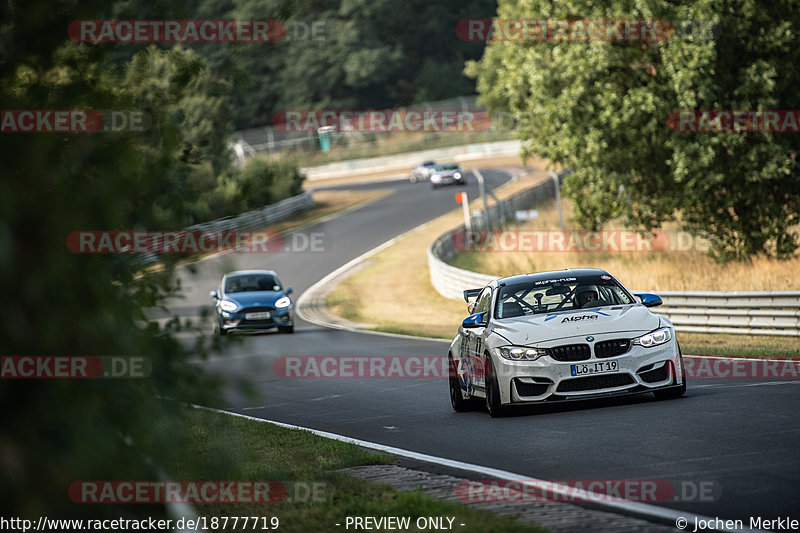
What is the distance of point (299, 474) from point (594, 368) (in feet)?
13.3

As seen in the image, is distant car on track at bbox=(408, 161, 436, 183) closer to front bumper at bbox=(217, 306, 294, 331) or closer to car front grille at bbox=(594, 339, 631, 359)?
front bumper at bbox=(217, 306, 294, 331)

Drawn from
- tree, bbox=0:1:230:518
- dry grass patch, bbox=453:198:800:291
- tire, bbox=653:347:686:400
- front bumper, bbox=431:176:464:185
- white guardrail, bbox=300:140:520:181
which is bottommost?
white guardrail, bbox=300:140:520:181

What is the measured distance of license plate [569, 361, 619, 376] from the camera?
38.7 feet

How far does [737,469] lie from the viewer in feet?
26.2

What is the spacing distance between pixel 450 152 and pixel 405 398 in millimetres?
83400

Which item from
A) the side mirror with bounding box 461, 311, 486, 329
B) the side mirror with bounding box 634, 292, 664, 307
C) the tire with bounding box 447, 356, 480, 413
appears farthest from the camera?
the tire with bounding box 447, 356, 480, 413

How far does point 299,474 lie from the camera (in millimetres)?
9016

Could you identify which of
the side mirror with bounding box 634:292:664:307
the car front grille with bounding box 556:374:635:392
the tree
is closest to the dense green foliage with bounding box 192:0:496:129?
the side mirror with bounding box 634:292:664:307

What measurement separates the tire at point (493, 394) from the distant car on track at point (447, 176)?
5979 centimetres

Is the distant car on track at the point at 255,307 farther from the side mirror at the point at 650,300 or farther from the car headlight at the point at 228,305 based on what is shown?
the side mirror at the point at 650,300

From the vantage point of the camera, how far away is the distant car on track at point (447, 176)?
236 ft

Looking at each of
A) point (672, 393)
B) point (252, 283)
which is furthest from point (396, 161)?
point (672, 393)

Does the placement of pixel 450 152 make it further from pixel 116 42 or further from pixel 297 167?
pixel 116 42

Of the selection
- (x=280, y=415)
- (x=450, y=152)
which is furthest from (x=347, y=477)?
(x=450, y=152)
